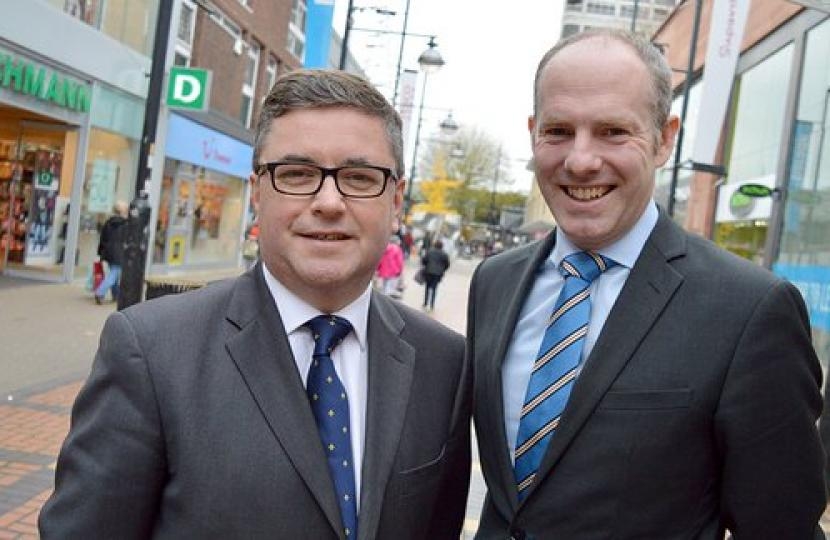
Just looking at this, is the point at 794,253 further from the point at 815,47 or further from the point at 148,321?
the point at 148,321

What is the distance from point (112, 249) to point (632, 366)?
41.2ft

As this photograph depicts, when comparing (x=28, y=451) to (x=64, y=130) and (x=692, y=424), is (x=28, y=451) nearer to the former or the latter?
(x=692, y=424)

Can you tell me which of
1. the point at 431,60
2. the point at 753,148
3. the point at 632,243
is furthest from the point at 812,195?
the point at 632,243

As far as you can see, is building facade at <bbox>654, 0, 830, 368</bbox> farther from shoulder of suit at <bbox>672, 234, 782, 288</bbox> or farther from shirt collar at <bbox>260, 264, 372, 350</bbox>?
shirt collar at <bbox>260, 264, 372, 350</bbox>

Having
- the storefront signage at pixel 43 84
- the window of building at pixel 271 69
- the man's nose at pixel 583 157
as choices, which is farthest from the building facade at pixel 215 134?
the man's nose at pixel 583 157

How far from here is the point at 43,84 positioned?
13.2 metres

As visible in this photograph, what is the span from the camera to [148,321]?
176 centimetres

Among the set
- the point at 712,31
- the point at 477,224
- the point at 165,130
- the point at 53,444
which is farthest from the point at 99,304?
the point at 477,224

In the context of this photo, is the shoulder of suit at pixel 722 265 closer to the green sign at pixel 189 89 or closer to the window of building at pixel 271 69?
the green sign at pixel 189 89

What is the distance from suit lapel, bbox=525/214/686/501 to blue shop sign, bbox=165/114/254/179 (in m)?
17.9

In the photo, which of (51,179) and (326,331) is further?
(51,179)

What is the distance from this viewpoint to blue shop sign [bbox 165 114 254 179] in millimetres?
19000

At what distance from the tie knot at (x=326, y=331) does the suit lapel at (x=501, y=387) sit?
495 millimetres

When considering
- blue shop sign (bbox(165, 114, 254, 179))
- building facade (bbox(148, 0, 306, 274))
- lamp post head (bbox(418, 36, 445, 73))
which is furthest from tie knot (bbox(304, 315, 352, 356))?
blue shop sign (bbox(165, 114, 254, 179))
